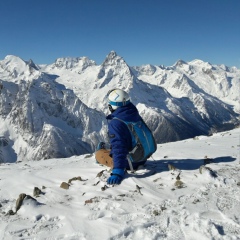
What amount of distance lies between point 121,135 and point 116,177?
51.2 inches

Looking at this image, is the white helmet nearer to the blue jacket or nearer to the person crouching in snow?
the person crouching in snow

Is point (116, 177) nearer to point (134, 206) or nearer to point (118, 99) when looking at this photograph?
point (134, 206)

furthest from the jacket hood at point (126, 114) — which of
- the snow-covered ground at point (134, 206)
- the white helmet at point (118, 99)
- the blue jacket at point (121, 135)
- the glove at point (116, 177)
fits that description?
the snow-covered ground at point (134, 206)

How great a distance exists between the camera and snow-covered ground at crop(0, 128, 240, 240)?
247 inches

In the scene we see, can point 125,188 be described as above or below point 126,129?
below

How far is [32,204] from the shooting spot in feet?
25.4

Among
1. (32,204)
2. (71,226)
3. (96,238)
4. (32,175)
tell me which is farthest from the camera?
(32,175)

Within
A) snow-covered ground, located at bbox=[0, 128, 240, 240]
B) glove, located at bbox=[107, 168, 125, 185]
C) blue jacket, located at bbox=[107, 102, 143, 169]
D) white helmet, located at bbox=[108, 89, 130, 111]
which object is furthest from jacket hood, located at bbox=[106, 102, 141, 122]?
snow-covered ground, located at bbox=[0, 128, 240, 240]

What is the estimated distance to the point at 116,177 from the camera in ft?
29.9

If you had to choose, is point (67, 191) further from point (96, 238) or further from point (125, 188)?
point (96, 238)

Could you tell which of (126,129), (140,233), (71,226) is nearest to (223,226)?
(140,233)

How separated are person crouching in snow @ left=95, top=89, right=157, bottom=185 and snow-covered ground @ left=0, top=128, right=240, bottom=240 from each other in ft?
1.27

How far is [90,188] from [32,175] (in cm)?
349

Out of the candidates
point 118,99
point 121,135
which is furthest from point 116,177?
point 118,99
